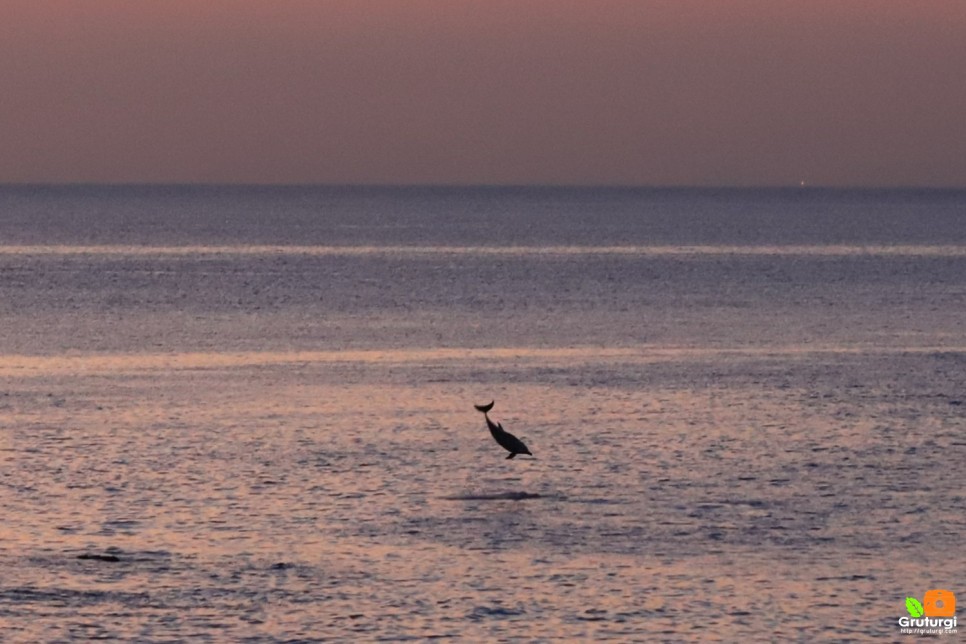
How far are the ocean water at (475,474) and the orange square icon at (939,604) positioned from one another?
28cm

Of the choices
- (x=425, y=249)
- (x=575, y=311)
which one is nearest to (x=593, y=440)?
(x=575, y=311)

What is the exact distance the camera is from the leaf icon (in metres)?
25.3

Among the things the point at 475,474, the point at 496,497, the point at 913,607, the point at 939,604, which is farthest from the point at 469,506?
the point at 939,604

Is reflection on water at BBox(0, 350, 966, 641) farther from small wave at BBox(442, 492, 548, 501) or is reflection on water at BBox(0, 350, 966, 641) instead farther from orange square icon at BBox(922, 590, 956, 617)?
orange square icon at BBox(922, 590, 956, 617)

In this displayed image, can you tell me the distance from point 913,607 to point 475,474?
13106mm

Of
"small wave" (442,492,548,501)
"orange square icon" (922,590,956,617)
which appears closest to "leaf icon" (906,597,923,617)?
"orange square icon" (922,590,956,617)

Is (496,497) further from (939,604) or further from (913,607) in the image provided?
(939,604)

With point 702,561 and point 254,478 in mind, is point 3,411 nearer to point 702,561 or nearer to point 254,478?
point 254,478

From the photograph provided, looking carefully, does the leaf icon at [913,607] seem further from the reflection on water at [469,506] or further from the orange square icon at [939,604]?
the reflection on water at [469,506]

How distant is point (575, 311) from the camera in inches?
3327

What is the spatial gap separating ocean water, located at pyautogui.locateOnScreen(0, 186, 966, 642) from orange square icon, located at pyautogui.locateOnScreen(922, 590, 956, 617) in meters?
0.28

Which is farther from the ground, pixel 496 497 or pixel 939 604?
pixel 496 497

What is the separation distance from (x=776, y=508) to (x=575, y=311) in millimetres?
51765

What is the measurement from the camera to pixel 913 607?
25.6 meters
